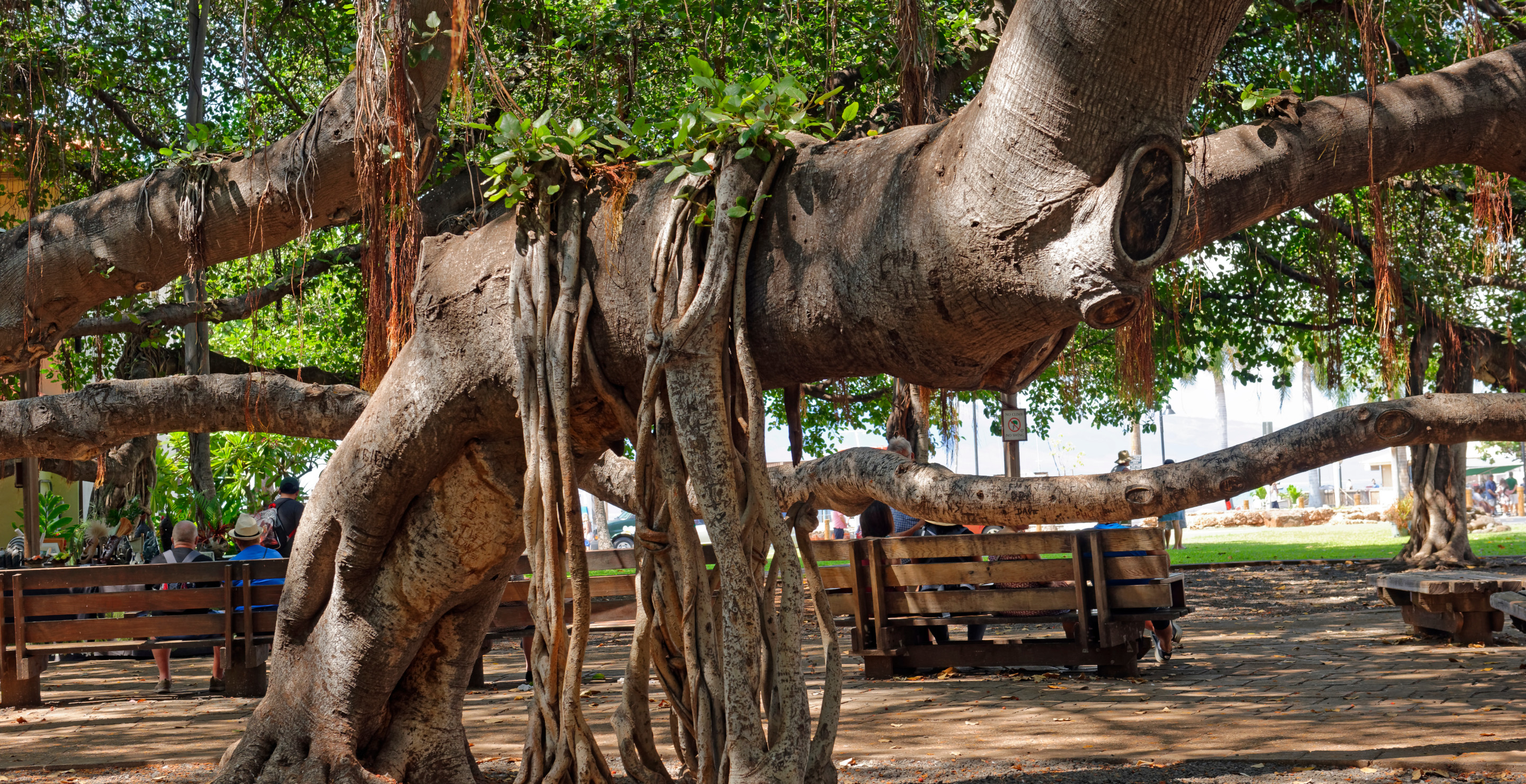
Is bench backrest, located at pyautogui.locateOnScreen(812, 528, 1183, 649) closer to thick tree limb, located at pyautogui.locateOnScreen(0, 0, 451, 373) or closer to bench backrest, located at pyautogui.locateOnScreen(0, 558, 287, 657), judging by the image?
bench backrest, located at pyautogui.locateOnScreen(0, 558, 287, 657)

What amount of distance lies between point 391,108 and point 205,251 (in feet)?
4.82

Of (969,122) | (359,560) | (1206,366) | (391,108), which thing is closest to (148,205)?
(391,108)

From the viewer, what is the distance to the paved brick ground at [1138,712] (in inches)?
201

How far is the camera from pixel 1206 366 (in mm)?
15898

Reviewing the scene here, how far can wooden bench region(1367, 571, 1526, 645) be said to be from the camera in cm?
803

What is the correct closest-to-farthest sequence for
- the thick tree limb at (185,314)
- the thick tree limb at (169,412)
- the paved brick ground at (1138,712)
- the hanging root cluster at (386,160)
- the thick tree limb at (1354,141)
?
the thick tree limb at (1354,141)
the hanging root cluster at (386,160)
the paved brick ground at (1138,712)
the thick tree limb at (169,412)
the thick tree limb at (185,314)

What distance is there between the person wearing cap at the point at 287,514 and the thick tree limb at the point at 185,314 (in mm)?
1770

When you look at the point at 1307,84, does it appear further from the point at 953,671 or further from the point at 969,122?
the point at 969,122

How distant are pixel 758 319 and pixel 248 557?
715 centimetres

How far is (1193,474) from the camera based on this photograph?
4.96 meters

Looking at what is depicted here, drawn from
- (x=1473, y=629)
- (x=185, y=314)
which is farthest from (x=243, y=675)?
(x=1473, y=629)

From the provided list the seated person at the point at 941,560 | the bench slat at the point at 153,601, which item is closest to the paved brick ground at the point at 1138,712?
the seated person at the point at 941,560

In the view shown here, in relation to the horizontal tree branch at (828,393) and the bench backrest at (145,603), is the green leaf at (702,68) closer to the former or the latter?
the bench backrest at (145,603)

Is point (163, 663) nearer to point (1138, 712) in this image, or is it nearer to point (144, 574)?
point (144, 574)
